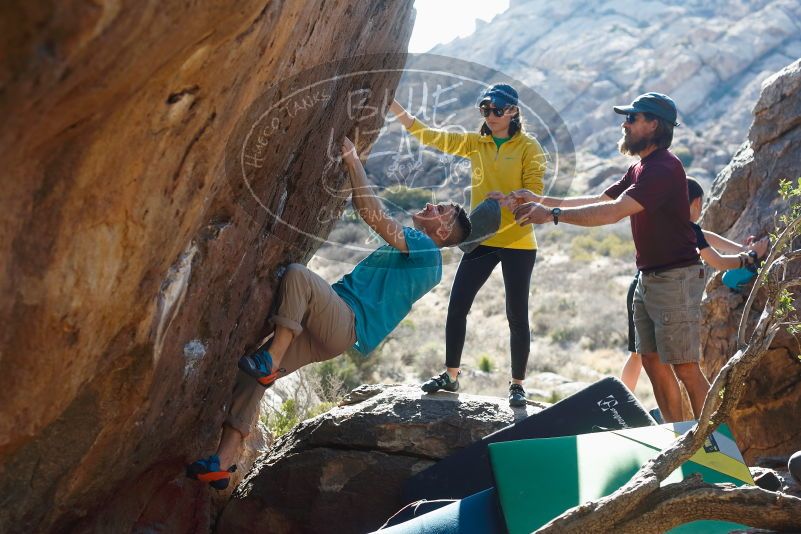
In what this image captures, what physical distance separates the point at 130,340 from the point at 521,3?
82204mm

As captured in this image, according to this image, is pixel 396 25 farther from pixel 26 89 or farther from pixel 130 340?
pixel 26 89

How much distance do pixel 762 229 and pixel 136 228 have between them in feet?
18.0

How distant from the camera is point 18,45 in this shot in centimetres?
266

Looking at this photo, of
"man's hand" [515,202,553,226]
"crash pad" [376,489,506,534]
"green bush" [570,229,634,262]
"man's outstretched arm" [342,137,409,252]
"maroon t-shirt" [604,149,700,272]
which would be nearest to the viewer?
"crash pad" [376,489,506,534]

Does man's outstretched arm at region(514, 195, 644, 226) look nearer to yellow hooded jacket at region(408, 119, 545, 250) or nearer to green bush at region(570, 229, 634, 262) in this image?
yellow hooded jacket at region(408, 119, 545, 250)

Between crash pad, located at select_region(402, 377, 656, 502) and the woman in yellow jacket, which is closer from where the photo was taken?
crash pad, located at select_region(402, 377, 656, 502)

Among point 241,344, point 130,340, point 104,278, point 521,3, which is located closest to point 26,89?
point 104,278

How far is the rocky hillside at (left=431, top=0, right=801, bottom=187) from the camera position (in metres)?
48.7

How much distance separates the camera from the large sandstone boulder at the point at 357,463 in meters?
6.15

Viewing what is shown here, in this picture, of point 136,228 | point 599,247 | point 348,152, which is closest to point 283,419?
point 348,152

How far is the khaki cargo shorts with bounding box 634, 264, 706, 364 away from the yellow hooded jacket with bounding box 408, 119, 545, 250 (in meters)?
0.86

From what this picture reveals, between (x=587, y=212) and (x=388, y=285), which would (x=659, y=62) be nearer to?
(x=587, y=212)

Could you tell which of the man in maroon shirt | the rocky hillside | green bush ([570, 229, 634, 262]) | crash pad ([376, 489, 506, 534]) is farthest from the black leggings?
the rocky hillside

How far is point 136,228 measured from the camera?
3.75 m
